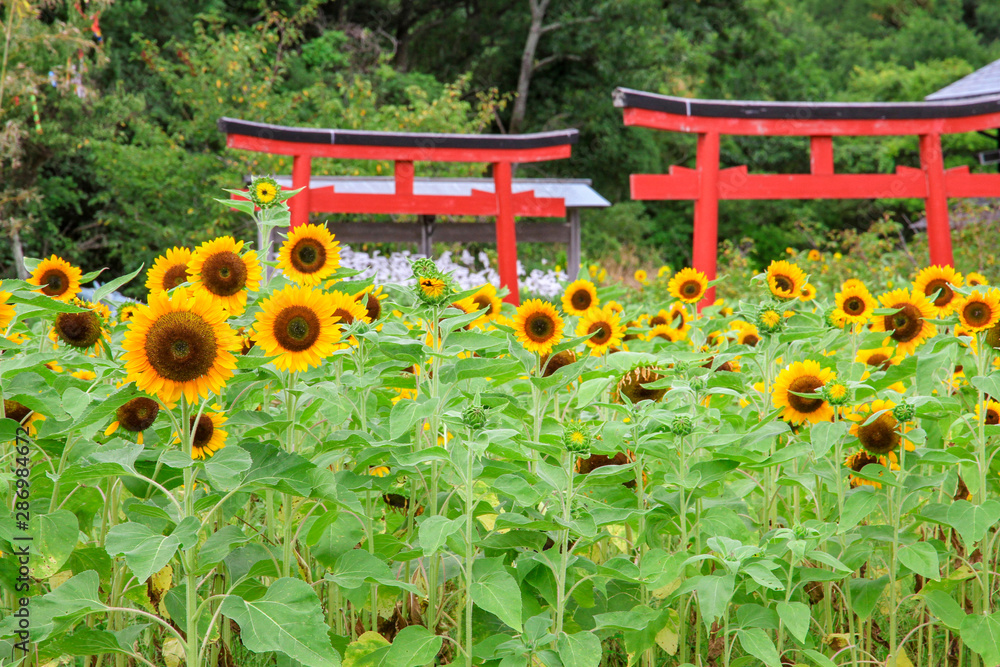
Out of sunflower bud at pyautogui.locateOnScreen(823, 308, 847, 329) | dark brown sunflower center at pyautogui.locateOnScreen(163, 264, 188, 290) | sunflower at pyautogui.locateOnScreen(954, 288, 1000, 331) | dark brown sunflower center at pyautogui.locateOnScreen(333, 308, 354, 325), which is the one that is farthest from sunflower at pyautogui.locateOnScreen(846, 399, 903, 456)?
dark brown sunflower center at pyautogui.locateOnScreen(163, 264, 188, 290)

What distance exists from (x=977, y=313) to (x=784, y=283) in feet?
2.13

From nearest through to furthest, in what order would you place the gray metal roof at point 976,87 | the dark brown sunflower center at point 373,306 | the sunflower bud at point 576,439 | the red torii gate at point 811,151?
1. the sunflower bud at point 576,439
2. the dark brown sunflower center at point 373,306
3. the red torii gate at point 811,151
4. the gray metal roof at point 976,87

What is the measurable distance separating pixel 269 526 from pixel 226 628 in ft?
1.05

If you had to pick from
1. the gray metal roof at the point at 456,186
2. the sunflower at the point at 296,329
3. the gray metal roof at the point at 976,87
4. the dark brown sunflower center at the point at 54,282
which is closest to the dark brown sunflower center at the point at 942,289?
the sunflower at the point at 296,329

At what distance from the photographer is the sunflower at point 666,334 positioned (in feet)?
9.43

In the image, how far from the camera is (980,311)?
5.79 feet

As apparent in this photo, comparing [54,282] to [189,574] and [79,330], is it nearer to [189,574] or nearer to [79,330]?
[79,330]

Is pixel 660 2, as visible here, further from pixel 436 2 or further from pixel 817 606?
pixel 817 606

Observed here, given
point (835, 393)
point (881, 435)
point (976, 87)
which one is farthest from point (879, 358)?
point (976, 87)

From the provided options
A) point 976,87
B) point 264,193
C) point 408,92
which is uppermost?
point 408,92

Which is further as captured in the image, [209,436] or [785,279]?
[785,279]

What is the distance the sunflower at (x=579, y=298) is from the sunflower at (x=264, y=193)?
0.97 metres

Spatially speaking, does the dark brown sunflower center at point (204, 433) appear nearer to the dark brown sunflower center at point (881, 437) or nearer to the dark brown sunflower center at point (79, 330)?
the dark brown sunflower center at point (79, 330)

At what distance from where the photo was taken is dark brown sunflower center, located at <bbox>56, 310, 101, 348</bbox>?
5.24 ft
